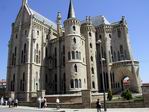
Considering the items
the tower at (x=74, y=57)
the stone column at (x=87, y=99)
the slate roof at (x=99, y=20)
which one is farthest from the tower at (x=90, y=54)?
the stone column at (x=87, y=99)

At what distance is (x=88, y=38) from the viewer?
51031 mm

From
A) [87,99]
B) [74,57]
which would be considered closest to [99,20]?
[74,57]

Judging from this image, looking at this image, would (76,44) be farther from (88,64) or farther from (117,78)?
(117,78)

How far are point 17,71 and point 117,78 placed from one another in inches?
977

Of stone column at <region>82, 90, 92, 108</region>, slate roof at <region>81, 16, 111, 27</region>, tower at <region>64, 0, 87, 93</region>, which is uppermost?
slate roof at <region>81, 16, 111, 27</region>

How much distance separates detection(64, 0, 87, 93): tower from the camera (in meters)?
43.2

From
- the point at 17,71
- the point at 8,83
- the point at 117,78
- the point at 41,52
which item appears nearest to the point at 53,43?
the point at 41,52

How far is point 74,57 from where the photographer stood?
4488 centimetres

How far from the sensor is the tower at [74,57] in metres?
43.2

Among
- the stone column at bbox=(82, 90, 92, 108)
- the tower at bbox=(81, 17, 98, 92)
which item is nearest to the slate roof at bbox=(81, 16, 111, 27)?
the tower at bbox=(81, 17, 98, 92)

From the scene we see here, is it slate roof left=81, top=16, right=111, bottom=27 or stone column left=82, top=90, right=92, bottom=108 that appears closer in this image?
stone column left=82, top=90, right=92, bottom=108

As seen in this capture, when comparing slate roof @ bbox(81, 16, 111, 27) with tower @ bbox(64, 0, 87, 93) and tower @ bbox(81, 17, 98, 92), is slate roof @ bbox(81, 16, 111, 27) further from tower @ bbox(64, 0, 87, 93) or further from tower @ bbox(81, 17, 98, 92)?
tower @ bbox(64, 0, 87, 93)

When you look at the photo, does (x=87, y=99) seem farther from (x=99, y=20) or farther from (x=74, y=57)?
(x=99, y=20)

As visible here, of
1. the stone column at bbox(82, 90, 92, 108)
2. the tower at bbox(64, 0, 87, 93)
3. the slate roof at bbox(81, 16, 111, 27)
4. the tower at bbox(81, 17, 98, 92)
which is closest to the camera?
the stone column at bbox(82, 90, 92, 108)
